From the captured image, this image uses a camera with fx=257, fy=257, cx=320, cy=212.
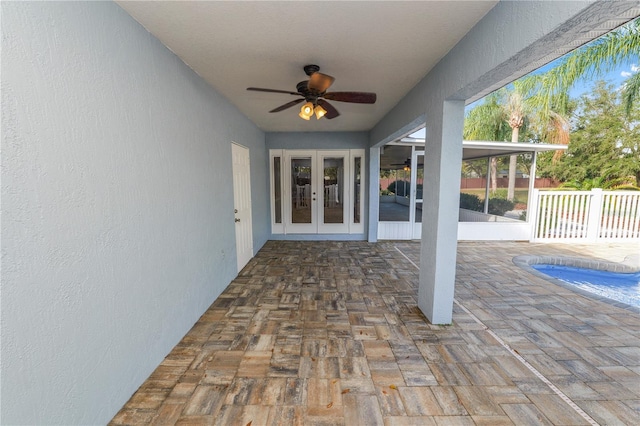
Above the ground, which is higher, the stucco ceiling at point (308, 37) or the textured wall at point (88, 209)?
the stucco ceiling at point (308, 37)

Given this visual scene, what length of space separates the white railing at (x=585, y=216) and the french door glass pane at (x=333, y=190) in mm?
4303

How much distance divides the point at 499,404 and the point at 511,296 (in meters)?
1.95

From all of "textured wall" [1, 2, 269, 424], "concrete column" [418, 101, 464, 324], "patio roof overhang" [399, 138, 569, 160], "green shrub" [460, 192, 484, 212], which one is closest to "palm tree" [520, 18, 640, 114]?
"patio roof overhang" [399, 138, 569, 160]

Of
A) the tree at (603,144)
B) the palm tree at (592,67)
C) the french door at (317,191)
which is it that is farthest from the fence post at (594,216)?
the french door at (317,191)

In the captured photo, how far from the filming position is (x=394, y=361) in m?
2.02

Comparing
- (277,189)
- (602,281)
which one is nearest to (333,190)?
(277,189)

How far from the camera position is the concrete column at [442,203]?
90.4 inches

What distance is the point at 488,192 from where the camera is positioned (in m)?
6.65

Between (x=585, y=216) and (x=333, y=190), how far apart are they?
5.61 meters

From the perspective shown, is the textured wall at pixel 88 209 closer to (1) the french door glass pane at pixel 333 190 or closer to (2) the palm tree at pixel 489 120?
(1) the french door glass pane at pixel 333 190

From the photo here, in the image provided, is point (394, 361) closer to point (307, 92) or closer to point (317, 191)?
point (307, 92)

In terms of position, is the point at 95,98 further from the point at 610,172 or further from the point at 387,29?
the point at 610,172

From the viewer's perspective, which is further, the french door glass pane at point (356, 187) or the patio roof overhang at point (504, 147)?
the french door glass pane at point (356, 187)

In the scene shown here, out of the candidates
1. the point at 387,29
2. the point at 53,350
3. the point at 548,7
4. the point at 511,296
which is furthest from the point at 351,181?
the point at 53,350
